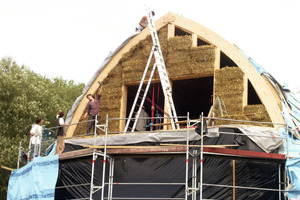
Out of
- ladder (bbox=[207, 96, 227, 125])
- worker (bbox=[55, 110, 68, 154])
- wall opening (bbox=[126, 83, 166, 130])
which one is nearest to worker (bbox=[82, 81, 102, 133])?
worker (bbox=[55, 110, 68, 154])

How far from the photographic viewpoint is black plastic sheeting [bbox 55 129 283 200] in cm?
1636

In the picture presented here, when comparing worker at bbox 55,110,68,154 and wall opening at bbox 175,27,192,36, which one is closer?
worker at bbox 55,110,68,154

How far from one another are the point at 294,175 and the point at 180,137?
11.6ft

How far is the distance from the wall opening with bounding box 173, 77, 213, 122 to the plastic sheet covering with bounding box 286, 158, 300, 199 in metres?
6.21

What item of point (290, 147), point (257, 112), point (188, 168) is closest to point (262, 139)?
point (290, 147)

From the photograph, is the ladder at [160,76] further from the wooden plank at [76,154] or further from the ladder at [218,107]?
the wooden plank at [76,154]

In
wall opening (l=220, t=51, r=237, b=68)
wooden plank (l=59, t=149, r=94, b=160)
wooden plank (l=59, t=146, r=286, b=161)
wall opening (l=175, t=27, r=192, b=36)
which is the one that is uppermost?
wall opening (l=175, t=27, r=192, b=36)

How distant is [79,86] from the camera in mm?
41625

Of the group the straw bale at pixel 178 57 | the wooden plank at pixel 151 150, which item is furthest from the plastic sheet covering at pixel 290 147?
the straw bale at pixel 178 57

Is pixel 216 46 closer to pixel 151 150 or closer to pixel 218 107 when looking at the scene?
pixel 218 107

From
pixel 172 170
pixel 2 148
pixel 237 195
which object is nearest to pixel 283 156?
pixel 237 195

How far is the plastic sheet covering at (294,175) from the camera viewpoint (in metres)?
15.4

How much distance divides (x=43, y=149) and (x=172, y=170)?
6959 mm

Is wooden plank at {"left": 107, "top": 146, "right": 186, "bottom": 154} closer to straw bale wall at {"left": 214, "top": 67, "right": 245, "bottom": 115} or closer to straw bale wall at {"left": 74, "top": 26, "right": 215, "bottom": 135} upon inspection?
straw bale wall at {"left": 214, "top": 67, "right": 245, "bottom": 115}
